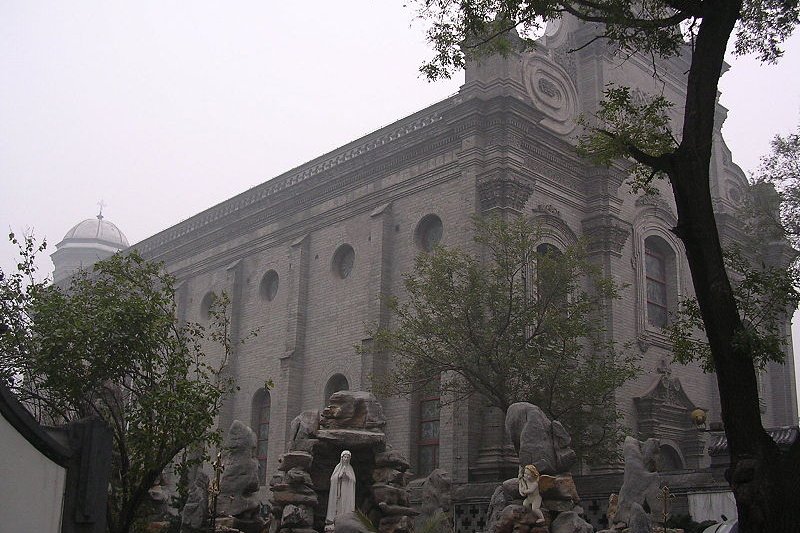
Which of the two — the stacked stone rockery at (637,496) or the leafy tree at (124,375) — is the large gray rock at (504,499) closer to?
the stacked stone rockery at (637,496)

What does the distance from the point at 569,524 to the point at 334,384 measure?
50.6ft

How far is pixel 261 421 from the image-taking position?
1278 inches

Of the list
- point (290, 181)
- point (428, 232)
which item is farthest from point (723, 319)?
point (290, 181)

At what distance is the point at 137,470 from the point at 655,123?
9.02 metres

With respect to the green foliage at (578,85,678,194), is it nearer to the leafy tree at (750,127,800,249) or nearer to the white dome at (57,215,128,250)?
the leafy tree at (750,127,800,249)

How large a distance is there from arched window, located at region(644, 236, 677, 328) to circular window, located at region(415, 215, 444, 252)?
24.4 feet

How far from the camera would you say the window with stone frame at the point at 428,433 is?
25.3 m

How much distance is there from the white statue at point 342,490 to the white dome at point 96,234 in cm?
4920

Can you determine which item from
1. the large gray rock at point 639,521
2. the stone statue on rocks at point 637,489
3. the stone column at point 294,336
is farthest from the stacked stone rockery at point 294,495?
the stone column at point 294,336

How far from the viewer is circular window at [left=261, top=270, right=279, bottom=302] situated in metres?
33.8

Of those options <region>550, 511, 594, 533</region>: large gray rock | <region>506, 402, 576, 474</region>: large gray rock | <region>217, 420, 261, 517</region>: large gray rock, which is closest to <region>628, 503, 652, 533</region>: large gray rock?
<region>550, 511, 594, 533</region>: large gray rock

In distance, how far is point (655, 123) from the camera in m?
10.4

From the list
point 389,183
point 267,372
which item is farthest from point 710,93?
point 267,372

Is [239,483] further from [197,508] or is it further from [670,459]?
[670,459]
